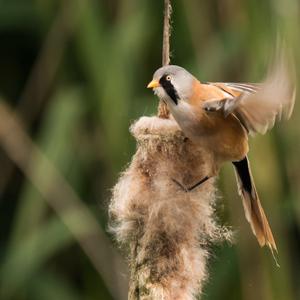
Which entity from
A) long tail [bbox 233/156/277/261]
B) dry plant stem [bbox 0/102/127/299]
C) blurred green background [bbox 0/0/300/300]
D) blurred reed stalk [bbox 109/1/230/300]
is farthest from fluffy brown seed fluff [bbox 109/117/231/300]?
dry plant stem [bbox 0/102/127/299]

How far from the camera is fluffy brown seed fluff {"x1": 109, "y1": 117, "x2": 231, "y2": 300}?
6.99 ft

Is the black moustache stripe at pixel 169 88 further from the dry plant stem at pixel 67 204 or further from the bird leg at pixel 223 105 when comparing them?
the dry plant stem at pixel 67 204

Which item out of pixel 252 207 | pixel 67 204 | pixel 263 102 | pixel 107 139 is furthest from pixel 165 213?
pixel 67 204

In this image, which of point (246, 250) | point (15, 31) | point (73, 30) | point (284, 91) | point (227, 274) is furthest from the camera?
point (15, 31)

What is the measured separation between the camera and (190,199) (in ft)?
7.48

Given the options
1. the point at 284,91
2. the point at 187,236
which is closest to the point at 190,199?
the point at 187,236

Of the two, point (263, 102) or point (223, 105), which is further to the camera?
point (223, 105)

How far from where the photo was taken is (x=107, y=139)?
9.83 ft

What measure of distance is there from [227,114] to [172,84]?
0.15m

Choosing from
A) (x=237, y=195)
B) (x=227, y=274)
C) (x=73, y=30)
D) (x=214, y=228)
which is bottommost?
(x=227, y=274)

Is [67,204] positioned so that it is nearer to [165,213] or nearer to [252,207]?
[252,207]

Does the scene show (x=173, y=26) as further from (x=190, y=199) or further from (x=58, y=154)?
(x=190, y=199)

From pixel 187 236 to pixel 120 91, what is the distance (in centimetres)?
81

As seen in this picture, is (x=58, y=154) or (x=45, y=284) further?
(x=45, y=284)
